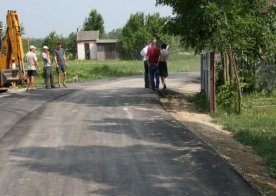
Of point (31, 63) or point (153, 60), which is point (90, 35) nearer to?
point (31, 63)

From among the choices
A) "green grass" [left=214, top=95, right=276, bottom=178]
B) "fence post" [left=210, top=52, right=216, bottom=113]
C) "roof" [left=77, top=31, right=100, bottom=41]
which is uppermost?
"roof" [left=77, top=31, right=100, bottom=41]

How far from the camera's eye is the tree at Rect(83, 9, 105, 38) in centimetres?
8294

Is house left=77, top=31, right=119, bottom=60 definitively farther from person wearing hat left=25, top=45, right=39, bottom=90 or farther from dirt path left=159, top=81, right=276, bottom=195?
dirt path left=159, top=81, right=276, bottom=195

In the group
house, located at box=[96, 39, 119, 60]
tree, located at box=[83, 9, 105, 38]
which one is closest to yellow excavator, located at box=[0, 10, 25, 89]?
house, located at box=[96, 39, 119, 60]

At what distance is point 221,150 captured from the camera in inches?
368

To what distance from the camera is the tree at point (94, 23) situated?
272ft

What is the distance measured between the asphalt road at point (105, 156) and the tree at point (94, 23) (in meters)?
70.4

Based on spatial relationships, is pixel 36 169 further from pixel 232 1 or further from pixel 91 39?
pixel 91 39

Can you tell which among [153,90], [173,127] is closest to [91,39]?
[153,90]

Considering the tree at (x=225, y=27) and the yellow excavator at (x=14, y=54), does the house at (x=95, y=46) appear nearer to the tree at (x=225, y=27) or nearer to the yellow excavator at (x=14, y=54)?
the yellow excavator at (x=14, y=54)

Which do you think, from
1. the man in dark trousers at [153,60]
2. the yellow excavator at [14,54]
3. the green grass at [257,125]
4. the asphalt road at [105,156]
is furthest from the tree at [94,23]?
the asphalt road at [105,156]

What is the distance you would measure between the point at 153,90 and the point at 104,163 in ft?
35.8

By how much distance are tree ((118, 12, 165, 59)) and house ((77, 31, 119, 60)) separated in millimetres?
5720

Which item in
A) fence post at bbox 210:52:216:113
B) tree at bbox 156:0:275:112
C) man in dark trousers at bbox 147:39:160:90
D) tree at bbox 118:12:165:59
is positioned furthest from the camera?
tree at bbox 118:12:165:59
